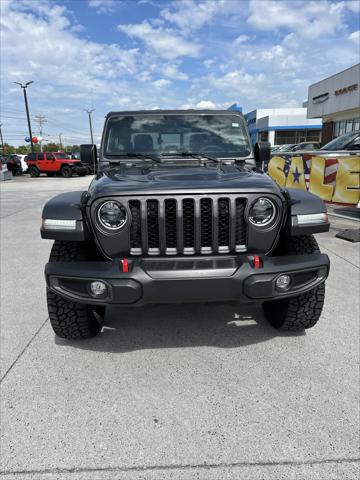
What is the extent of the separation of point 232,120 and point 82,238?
2145 mm

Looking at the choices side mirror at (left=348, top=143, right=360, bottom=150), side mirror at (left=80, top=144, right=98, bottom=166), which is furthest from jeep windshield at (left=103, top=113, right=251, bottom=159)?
side mirror at (left=348, top=143, right=360, bottom=150)

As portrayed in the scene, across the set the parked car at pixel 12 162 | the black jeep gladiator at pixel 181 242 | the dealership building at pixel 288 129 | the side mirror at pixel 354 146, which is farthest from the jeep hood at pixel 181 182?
the dealership building at pixel 288 129

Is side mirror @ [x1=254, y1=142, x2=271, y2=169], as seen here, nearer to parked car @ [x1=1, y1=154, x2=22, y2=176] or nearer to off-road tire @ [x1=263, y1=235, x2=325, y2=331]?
off-road tire @ [x1=263, y1=235, x2=325, y2=331]

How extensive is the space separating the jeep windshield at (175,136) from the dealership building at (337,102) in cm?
2742

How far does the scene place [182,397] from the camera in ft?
7.60

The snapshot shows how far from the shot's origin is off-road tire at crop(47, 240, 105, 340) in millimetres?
2576

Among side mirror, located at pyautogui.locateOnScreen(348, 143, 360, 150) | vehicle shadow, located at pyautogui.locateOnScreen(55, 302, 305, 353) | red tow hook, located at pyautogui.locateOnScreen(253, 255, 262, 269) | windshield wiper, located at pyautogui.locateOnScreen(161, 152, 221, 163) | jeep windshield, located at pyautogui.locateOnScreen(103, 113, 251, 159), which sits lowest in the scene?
vehicle shadow, located at pyautogui.locateOnScreen(55, 302, 305, 353)

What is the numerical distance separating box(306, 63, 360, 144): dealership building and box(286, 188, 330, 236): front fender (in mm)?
28403

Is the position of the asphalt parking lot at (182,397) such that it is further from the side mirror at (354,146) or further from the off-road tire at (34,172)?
the off-road tire at (34,172)

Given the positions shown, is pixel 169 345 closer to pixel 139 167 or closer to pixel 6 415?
pixel 6 415

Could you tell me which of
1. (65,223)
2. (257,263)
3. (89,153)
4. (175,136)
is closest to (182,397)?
(257,263)

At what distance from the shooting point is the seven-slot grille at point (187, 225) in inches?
90.4

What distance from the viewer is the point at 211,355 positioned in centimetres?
277

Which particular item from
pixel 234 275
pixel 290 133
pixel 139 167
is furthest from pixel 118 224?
pixel 290 133
